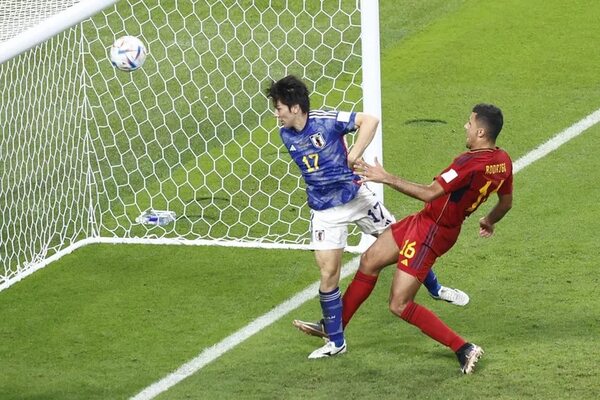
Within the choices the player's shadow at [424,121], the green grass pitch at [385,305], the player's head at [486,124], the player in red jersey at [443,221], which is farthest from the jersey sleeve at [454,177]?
the player's shadow at [424,121]

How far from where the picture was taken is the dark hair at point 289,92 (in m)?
8.63

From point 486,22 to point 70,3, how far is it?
22.7 ft

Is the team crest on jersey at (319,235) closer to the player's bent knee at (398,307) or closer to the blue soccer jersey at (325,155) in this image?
the blue soccer jersey at (325,155)

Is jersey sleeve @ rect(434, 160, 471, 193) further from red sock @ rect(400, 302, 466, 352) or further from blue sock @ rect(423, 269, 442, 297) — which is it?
blue sock @ rect(423, 269, 442, 297)

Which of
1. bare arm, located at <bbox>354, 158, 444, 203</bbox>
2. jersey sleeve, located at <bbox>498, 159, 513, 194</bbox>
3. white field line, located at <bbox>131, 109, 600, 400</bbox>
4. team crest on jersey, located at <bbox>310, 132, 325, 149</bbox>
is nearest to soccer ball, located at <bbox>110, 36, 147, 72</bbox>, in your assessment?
team crest on jersey, located at <bbox>310, 132, 325, 149</bbox>

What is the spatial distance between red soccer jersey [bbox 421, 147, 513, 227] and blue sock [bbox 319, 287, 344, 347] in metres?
0.75

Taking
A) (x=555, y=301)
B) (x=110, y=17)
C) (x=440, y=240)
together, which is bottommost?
(x=555, y=301)

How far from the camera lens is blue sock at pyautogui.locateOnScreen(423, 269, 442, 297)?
9.44 m

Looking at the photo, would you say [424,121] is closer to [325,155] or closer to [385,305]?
[385,305]

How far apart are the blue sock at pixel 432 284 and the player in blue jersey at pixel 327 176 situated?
2.29 ft

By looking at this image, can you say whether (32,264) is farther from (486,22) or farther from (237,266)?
(486,22)

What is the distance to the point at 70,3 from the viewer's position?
8766 millimetres

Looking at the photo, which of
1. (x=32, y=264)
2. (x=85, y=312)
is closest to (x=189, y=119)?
(x=32, y=264)

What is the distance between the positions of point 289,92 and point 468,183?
3.93ft
